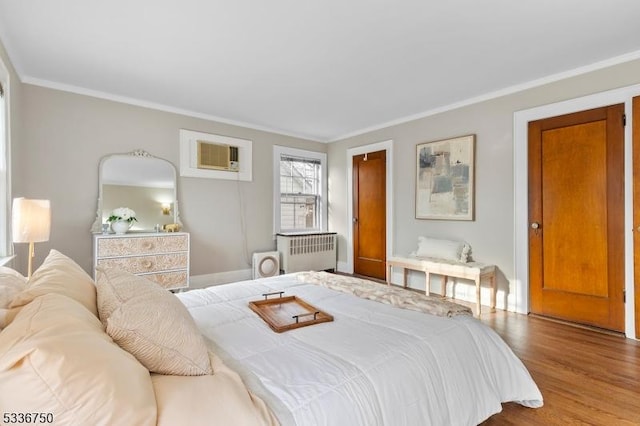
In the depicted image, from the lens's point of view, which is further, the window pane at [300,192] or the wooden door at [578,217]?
the window pane at [300,192]

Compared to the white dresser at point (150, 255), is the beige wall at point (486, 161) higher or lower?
higher

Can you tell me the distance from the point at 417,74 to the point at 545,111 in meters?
1.40

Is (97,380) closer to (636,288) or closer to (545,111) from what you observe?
(636,288)

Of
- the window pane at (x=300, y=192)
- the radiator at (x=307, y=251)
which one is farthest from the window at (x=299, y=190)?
the radiator at (x=307, y=251)

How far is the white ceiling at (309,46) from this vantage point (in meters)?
2.14

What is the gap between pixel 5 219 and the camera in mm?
2535

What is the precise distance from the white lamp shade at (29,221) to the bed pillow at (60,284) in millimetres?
760

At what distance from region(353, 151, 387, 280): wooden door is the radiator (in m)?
0.45

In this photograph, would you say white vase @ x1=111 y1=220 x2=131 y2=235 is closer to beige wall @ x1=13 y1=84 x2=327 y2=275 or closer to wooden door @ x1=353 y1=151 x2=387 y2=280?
beige wall @ x1=13 y1=84 x2=327 y2=275

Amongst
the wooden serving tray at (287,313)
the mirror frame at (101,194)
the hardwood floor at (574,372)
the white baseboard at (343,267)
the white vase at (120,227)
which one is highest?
the mirror frame at (101,194)

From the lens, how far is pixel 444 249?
3.89 m

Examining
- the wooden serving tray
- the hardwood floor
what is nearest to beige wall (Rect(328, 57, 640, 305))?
the hardwood floor

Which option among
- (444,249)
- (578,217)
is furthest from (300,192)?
(578,217)

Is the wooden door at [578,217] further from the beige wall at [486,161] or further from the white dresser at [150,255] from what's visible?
the white dresser at [150,255]
